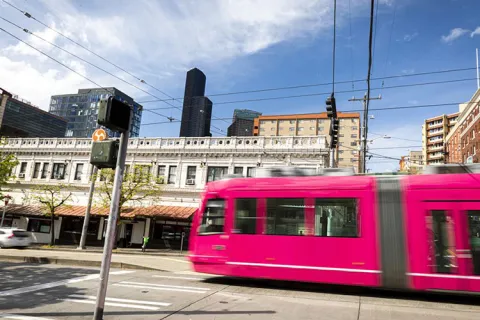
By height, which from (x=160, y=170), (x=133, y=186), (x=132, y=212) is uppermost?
(x=160, y=170)

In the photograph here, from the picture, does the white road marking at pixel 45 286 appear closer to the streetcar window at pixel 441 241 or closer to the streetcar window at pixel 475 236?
the streetcar window at pixel 441 241

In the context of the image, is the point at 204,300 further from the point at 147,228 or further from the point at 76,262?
the point at 147,228

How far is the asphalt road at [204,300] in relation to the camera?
21.1 feet

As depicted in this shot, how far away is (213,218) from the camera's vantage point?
10594 mm

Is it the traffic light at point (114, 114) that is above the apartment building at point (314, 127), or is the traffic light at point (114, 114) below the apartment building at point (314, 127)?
below

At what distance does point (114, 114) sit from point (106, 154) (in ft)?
2.04

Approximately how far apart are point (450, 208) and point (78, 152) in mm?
35023

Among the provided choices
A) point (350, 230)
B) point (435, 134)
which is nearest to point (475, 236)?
point (350, 230)

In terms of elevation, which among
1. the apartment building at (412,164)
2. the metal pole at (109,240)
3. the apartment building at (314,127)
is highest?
the apartment building at (314,127)

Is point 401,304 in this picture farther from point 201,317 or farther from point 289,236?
point 201,317

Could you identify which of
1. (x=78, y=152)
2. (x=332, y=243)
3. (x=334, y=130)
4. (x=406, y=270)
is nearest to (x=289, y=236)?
(x=332, y=243)

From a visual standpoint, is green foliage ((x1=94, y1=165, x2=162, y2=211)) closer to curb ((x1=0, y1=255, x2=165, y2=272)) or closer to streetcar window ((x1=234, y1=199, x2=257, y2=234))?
curb ((x1=0, y1=255, x2=165, y2=272))

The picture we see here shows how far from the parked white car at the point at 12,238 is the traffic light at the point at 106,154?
74.9 ft

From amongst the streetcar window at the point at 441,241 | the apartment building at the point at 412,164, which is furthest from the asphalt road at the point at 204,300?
the apartment building at the point at 412,164
